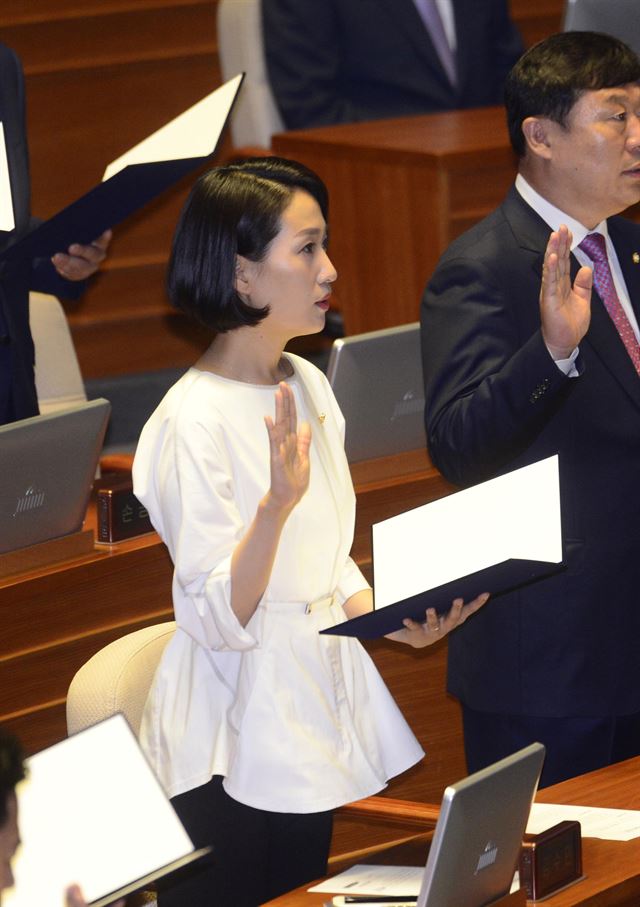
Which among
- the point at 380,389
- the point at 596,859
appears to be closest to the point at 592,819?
the point at 596,859

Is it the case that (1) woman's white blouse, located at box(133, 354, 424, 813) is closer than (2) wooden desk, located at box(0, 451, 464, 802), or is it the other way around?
(1) woman's white blouse, located at box(133, 354, 424, 813)

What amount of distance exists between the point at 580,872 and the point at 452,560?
42cm

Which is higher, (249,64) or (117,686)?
(249,64)

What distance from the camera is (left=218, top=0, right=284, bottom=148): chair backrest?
4.68m

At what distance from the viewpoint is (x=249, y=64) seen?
4762 mm

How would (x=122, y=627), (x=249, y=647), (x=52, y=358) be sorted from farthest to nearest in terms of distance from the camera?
(x=52, y=358) → (x=122, y=627) → (x=249, y=647)

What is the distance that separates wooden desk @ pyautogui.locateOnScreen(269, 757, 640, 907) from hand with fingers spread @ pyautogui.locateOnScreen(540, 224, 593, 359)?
0.61 metres

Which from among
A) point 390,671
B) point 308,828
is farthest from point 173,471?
point 390,671

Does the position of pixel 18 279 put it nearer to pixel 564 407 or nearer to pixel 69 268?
pixel 69 268

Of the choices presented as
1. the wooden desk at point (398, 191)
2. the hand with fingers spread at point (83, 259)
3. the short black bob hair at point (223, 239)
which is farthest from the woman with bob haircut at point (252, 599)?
the wooden desk at point (398, 191)

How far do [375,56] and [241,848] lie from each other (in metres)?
3.17

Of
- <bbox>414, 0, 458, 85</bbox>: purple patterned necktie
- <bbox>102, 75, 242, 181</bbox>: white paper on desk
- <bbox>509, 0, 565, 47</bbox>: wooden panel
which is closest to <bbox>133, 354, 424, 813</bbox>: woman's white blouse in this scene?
<bbox>102, 75, 242, 181</bbox>: white paper on desk

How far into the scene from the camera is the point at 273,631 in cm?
200

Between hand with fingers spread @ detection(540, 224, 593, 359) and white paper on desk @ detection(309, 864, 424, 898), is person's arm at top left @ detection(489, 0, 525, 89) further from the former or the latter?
white paper on desk @ detection(309, 864, 424, 898)
